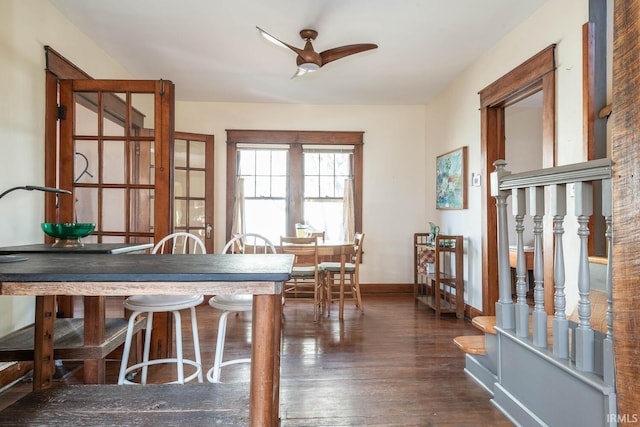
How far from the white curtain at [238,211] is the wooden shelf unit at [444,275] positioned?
2.40 m

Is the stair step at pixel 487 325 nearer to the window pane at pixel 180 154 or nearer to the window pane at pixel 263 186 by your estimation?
the window pane at pixel 263 186

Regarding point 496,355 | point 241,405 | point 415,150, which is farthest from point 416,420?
point 415,150

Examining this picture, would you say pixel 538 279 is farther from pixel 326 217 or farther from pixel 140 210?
pixel 326 217

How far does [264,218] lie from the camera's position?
5137 millimetres

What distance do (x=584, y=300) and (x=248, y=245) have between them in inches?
120

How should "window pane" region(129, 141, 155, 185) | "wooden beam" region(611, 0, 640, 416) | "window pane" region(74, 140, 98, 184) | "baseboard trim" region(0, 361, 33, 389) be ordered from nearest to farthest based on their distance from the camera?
1. "wooden beam" region(611, 0, 640, 416)
2. "baseboard trim" region(0, 361, 33, 389)
3. "window pane" region(74, 140, 98, 184)
4. "window pane" region(129, 141, 155, 185)

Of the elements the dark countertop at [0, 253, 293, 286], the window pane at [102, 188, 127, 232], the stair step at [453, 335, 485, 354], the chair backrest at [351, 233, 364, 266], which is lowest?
the stair step at [453, 335, 485, 354]

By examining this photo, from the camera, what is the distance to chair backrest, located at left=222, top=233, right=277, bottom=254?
106 inches

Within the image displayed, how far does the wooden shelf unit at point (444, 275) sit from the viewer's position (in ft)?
13.0

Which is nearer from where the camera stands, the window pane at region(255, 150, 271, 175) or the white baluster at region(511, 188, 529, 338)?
the white baluster at region(511, 188, 529, 338)

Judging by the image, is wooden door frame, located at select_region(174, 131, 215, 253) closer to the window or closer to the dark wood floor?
the window

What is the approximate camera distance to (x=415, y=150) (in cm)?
526

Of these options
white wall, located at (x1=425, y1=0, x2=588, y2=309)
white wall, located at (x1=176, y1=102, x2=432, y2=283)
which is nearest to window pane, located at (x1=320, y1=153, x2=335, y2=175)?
white wall, located at (x1=176, y1=102, x2=432, y2=283)

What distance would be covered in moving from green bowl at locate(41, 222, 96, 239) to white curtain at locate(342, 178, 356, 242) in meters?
3.44
